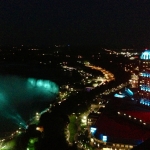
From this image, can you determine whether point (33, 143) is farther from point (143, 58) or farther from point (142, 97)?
point (143, 58)

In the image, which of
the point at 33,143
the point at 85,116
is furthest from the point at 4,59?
the point at 33,143

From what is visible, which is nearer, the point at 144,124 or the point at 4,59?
the point at 144,124

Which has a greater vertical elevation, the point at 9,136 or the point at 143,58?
the point at 143,58

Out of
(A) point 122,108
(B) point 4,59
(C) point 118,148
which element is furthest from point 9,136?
(B) point 4,59

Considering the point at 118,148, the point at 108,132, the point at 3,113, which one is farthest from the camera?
the point at 3,113

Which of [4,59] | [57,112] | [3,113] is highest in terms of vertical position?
[57,112]

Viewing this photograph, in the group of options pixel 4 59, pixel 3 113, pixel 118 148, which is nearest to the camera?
pixel 118 148

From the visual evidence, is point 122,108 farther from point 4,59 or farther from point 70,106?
point 4,59

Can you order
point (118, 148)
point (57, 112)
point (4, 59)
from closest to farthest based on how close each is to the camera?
1. point (118, 148)
2. point (57, 112)
3. point (4, 59)

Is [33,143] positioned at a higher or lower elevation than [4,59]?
higher
